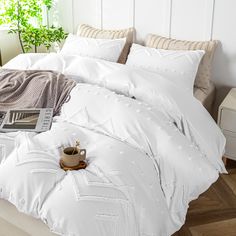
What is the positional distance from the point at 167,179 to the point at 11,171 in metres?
0.70

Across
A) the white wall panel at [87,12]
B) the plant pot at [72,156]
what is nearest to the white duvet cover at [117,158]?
the plant pot at [72,156]

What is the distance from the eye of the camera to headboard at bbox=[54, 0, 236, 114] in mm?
2656

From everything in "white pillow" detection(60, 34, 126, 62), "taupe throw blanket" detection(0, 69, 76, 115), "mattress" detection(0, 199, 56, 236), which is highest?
"white pillow" detection(60, 34, 126, 62)

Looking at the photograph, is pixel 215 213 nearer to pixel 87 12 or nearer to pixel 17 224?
pixel 17 224

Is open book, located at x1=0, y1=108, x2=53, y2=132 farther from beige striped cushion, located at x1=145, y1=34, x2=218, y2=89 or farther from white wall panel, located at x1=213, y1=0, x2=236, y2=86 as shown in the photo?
white wall panel, located at x1=213, y1=0, x2=236, y2=86

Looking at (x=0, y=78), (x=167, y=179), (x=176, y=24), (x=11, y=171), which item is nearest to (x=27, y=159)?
(x=11, y=171)

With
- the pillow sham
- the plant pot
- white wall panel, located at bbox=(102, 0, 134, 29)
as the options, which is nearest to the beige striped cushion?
the pillow sham

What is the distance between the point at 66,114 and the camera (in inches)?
77.5

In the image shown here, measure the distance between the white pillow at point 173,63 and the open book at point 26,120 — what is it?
2.87ft

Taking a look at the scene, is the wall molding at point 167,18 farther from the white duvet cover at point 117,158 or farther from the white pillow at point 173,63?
the white duvet cover at point 117,158

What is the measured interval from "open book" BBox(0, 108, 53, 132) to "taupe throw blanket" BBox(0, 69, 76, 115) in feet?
0.25

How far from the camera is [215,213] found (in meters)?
2.17

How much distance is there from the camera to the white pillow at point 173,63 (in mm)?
2482

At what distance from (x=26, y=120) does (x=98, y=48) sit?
44.7 inches
